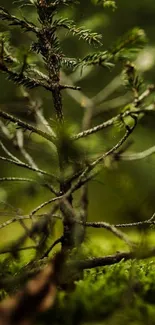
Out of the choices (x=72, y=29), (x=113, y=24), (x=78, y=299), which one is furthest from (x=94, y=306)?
(x=113, y=24)

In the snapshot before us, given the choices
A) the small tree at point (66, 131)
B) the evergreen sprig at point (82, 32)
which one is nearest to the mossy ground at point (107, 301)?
the small tree at point (66, 131)

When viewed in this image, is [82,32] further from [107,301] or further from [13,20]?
[107,301]

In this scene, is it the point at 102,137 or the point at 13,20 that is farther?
the point at 102,137

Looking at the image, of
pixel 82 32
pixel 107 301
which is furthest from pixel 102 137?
pixel 107 301

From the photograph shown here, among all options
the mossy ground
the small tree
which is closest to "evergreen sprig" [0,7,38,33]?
the small tree

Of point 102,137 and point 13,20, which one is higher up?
point 13,20

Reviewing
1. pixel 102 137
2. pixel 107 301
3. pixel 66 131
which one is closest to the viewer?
pixel 66 131

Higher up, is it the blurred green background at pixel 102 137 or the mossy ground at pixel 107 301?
the blurred green background at pixel 102 137

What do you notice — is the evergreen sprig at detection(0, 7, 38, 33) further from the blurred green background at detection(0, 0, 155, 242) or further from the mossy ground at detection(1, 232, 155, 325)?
the mossy ground at detection(1, 232, 155, 325)

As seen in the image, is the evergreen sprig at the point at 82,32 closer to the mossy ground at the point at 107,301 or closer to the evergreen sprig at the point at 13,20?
the evergreen sprig at the point at 13,20
